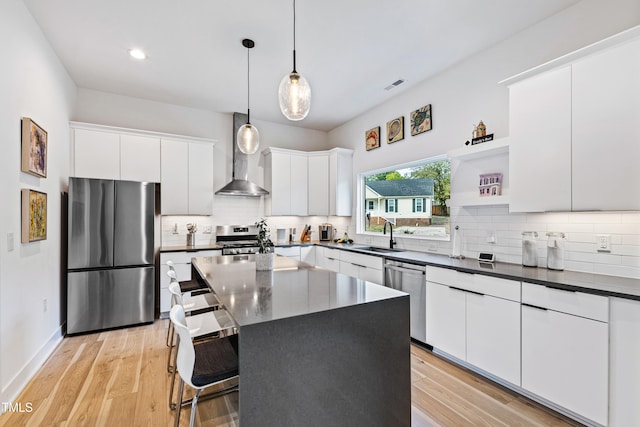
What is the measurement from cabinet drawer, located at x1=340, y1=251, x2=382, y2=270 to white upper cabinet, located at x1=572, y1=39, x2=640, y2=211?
6.30 ft

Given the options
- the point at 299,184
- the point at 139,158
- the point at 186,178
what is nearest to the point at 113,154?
the point at 139,158

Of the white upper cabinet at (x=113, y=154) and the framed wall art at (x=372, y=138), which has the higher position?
the framed wall art at (x=372, y=138)

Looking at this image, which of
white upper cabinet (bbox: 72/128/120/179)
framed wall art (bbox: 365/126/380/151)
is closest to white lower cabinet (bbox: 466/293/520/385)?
framed wall art (bbox: 365/126/380/151)

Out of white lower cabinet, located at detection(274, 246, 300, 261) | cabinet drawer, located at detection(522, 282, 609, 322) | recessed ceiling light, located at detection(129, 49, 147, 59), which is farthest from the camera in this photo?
white lower cabinet, located at detection(274, 246, 300, 261)

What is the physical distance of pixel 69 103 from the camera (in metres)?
3.65

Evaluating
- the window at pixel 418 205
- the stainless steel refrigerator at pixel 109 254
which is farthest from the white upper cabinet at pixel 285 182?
the window at pixel 418 205

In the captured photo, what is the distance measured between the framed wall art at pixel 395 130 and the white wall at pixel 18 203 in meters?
3.84

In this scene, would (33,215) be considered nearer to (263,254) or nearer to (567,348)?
(263,254)

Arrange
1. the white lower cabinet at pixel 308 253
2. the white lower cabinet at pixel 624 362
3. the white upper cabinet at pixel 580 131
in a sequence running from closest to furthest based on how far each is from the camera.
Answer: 1. the white lower cabinet at pixel 624 362
2. the white upper cabinet at pixel 580 131
3. the white lower cabinet at pixel 308 253

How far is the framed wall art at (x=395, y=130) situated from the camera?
13.4 ft

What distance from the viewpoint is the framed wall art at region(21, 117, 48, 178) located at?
240 centimetres

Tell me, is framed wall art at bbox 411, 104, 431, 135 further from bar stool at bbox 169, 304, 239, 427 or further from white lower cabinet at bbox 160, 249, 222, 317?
white lower cabinet at bbox 160, 249, 222, 317

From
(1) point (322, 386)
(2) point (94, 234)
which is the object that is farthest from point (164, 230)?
(1) point (322, 386)

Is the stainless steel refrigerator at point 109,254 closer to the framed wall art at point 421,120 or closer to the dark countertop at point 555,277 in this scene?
the dark countertop at point 555,277
